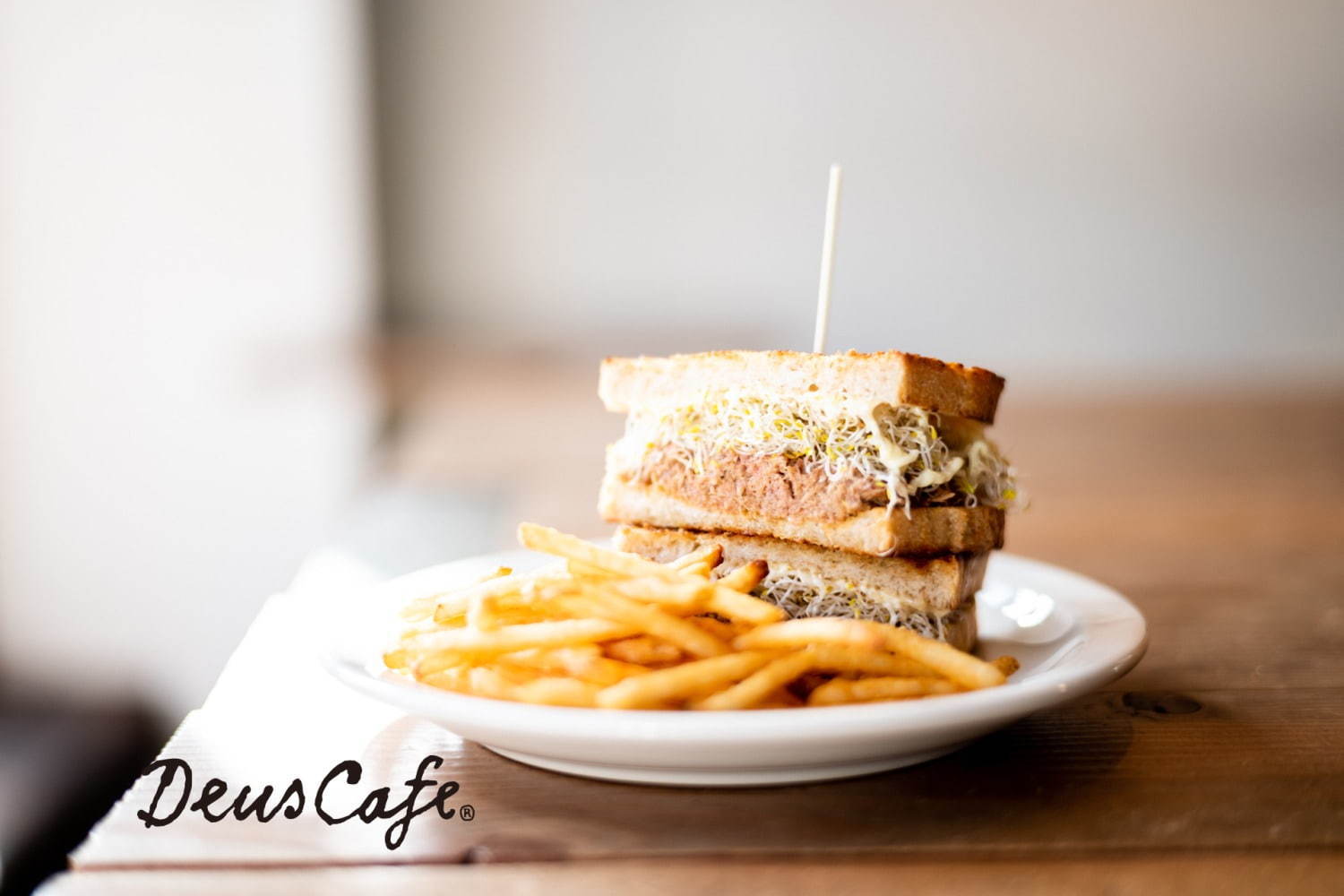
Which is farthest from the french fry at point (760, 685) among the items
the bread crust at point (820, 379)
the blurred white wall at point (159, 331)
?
the blurred white wall at point (159, 331)

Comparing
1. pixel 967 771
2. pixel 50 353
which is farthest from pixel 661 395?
pixel 50 353

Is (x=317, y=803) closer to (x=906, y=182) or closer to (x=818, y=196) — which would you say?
(x=818, y=196)

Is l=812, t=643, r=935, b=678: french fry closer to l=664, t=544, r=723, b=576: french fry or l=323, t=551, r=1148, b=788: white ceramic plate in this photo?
l=323, t=551, r=1148, b=788: white ceramic plate

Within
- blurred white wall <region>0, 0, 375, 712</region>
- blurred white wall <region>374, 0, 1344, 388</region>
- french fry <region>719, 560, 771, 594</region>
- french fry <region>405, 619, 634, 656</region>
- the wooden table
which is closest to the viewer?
the wooden table

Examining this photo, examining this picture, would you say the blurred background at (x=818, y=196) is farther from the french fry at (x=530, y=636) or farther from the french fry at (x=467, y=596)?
the french fry at (x=530, y=636)

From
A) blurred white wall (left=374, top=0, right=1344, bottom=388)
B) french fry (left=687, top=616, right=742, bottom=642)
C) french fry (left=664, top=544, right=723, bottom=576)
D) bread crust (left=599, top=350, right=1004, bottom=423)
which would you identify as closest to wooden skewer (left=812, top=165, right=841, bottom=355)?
bread crust (left=599, top=350, right=1004, bottom=423)
